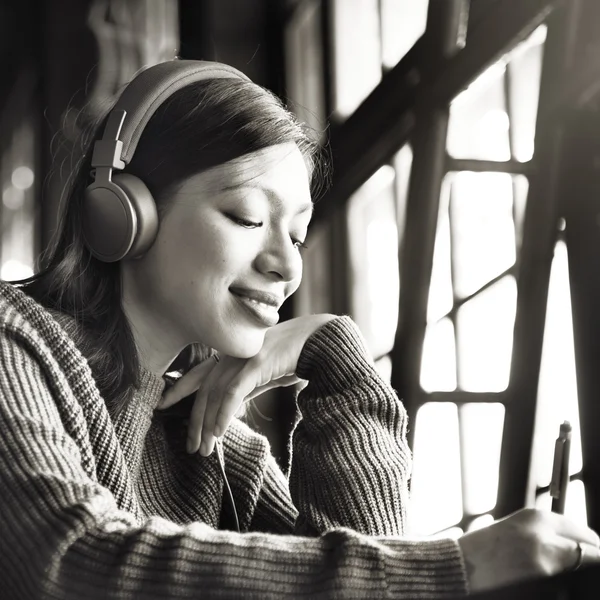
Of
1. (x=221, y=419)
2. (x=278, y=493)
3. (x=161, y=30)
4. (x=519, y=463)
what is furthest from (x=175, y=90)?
(x=161, y=30)

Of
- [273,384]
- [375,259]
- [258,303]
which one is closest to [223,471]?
[273,384]

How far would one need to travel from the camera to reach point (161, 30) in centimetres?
212

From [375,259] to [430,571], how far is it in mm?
1175

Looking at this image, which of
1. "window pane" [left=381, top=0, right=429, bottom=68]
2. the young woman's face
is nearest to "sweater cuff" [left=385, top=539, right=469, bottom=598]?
the young woman's face

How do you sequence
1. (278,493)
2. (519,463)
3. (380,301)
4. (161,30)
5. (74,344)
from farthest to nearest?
(161,30) < (380,301) < (519,463) < (278,493) < (74,344)

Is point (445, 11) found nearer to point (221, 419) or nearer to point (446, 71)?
point (446, 71)

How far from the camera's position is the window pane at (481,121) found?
1.51 m

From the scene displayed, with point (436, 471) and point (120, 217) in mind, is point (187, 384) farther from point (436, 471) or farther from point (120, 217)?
point (436, 471)

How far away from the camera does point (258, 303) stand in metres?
1.06

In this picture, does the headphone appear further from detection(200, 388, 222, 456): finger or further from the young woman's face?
detection(200, 388, 222, 456): finger

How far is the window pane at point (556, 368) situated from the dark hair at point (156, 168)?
59cm

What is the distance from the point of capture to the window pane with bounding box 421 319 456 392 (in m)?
1.67

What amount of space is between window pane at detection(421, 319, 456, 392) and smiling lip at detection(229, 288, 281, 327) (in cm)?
68

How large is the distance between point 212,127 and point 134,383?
362mm
